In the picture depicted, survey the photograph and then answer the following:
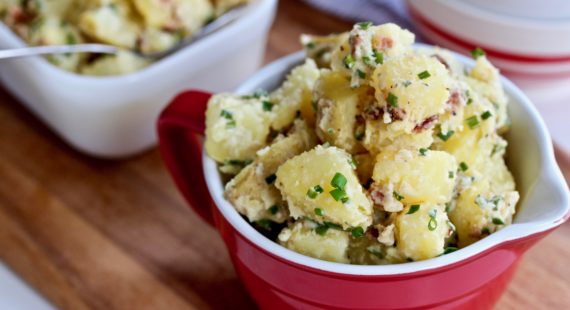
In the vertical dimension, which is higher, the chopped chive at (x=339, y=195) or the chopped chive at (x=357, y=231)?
the chopped chive at (x=339, y=195)

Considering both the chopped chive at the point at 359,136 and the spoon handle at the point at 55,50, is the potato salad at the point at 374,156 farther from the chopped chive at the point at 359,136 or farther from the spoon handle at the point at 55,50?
the spoon handle at the point at 55,50

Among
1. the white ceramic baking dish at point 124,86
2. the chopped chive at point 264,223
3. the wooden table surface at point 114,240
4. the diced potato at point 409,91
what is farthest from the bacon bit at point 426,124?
the white ceramic baking dish at point 124,86

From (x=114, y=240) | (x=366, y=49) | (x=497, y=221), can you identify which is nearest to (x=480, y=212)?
(x=497, y=221)

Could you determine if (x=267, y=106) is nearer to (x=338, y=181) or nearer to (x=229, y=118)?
(x=229, y=118)

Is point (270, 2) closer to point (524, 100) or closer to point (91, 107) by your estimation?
point (91, 107)

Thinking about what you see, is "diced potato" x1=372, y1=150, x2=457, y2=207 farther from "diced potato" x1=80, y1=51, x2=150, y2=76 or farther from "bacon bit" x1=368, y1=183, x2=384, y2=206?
"diced potato" x1=80, y1=51, x2=150, y2=76

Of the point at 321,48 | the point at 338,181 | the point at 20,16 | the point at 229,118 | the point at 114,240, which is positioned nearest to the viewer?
the point at 338,181
